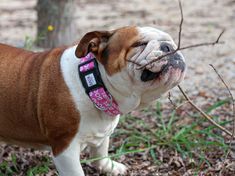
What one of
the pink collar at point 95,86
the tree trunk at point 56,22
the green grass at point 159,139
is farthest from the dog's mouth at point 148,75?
the tree trunk at point 56,22

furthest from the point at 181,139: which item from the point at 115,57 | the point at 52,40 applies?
the point at 52,40

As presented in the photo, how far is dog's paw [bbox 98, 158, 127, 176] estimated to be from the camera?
4715 mm

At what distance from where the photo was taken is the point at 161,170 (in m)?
4.76

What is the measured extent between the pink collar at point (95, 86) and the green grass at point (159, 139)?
83 centimetres

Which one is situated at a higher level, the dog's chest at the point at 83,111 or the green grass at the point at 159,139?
the dog's chest at the point at 83,111

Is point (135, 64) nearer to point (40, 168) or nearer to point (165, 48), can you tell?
point (165, 48)

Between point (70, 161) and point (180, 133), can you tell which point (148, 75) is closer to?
point (70, 161)

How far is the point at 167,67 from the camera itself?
3521 millimetres

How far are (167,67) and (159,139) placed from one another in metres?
1.74

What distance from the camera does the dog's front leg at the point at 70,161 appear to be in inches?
156

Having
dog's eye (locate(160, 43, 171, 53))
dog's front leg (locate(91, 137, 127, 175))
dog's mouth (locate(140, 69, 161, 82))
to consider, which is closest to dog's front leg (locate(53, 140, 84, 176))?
dog's front leg (locate(91, 137, 127, 175))

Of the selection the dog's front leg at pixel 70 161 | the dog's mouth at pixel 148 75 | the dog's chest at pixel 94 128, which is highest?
the dog's mouth at pixel 148 75

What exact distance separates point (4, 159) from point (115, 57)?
1.77m

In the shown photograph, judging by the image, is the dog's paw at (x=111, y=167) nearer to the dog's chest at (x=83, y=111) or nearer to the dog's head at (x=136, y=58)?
the dog's chest at (x=83, y=111)
